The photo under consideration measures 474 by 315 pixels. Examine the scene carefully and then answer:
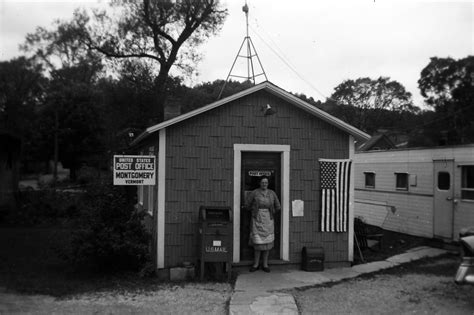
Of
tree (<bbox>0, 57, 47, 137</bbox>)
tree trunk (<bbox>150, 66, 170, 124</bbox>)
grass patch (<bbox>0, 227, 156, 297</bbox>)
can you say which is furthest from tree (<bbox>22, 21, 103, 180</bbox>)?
grass patch (<bbox>0, 227, 156, 297</bbox>)

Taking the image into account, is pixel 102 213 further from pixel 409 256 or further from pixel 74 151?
pixel 74 151

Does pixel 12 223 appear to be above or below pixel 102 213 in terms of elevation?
below

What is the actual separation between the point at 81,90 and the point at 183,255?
3421 centimetres

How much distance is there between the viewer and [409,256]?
33.6 feet

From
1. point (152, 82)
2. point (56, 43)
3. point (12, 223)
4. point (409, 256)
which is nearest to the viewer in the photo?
point (409, 256)

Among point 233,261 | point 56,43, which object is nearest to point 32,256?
point 233,261

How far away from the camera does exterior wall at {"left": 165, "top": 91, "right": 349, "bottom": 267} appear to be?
28.3 ft

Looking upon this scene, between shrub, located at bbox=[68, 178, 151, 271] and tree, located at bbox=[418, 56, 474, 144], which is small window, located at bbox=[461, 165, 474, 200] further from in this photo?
tree, located at bbox=[418, 56, 474, 144]

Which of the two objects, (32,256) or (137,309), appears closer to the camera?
(137,309)

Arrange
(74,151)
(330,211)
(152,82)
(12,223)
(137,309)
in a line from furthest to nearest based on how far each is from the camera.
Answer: (74,151) → (152,82) → (12,223) → (330,211) → (137,309)

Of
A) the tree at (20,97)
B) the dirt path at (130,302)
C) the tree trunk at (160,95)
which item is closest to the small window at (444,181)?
the dirt path at (130,302)

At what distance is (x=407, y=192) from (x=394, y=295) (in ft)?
18.6

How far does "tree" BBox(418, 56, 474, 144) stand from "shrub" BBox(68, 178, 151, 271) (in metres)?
31.8

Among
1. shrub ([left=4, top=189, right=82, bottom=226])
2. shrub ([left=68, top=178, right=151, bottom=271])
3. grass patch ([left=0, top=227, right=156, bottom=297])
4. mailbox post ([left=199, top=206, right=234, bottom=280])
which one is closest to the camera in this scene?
grass patch ([left=0, top=227, right=156, bottom=297])
